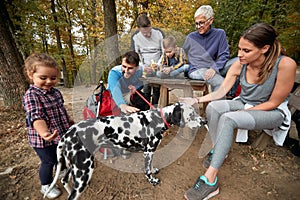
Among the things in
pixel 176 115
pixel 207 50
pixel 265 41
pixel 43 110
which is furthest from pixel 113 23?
pixel 265 41

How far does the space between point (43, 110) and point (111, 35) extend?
13.6 ft

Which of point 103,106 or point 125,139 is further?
point 103,106

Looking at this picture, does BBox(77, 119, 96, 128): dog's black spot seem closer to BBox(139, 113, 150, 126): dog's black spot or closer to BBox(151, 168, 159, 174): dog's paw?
BBox(139, 113, 150, 126): dog's black spot

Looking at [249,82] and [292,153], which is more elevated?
[249,82]

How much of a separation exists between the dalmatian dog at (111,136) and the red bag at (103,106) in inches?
19.4

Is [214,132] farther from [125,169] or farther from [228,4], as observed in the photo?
[228,4]

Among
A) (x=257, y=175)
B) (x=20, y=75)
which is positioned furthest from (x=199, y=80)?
(x=20, y=75)

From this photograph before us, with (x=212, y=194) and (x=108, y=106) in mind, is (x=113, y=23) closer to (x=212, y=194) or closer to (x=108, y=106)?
(x=108, y=106)

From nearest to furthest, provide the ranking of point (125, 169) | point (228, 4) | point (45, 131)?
1. point (45, 131)
2. point (125, 169)
3. point (228, 4)

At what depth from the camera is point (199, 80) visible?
112 inches

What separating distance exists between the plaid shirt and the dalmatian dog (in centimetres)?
38

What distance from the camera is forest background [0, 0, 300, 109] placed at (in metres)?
4.11

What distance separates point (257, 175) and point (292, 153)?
1.00 m

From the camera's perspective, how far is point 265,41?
73.2 inches
